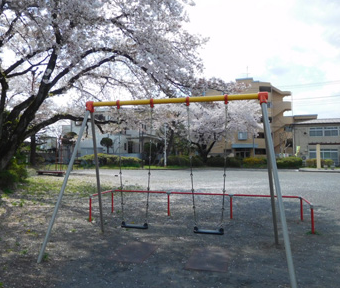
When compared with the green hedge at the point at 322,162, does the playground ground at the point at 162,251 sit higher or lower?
lower

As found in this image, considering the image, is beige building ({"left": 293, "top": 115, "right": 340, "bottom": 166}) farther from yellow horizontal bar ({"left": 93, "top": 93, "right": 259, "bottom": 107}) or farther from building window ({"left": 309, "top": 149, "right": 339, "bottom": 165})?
yellow horizontal bar ({"left": 93, "top": 93, "right": 259, "bottom": 107})

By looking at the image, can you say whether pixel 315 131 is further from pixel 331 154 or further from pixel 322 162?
pixel 322 162

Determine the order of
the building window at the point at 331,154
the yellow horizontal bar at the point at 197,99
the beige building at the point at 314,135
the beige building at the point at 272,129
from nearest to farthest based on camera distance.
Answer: the yellow horizontal bar at the point at 197,99 → the building window at the point at 331,154 → the beige building at the point at 314,135 → the beige building at the point at 272,129

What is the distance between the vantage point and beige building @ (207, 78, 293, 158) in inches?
1528

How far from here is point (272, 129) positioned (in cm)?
4041

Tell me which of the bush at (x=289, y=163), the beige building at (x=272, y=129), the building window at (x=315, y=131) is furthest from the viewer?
the beige building at (x=272, y=129)

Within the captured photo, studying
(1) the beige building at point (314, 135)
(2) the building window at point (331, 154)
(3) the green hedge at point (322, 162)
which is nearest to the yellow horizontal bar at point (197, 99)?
(3) the green hedge at point (322, 162)

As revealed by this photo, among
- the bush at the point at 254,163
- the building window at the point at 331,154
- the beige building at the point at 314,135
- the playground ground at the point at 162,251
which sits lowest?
the playground ground at the point at 162,251

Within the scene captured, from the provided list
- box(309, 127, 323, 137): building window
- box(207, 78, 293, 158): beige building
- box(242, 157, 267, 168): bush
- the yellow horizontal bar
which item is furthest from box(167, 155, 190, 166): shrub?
the yellow horizontal bar

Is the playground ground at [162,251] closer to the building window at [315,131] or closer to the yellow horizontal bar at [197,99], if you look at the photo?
the yellow horizontal bar at [197,99]

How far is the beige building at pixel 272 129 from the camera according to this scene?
127 feet

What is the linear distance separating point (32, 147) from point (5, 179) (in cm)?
1315

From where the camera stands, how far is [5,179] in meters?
8.91

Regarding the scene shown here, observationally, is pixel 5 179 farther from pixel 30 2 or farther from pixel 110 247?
pixel 110 247
